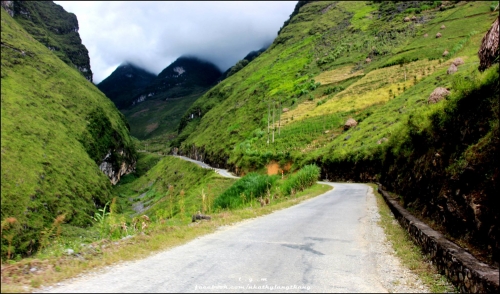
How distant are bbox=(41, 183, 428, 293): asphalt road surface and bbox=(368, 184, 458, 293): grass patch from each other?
0.87ft

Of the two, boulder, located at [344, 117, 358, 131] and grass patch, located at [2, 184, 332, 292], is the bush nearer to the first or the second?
grass patch, located at [2, 184, 332, 292]

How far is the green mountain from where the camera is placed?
313 inches

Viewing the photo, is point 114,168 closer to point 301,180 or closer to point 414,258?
point 301,180

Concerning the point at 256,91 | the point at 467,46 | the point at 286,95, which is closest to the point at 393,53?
the point at 467,46

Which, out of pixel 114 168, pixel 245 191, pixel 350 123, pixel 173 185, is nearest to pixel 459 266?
pixel 245 191

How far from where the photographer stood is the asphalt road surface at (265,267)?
497 cm

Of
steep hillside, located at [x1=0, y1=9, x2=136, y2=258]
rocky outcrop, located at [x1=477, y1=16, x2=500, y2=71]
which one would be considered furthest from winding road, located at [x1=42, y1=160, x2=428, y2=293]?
rocky outcrop, located at [x1=477, y1=16, x2=500, y2=71]

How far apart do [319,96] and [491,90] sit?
3029 inches

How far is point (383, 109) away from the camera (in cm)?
5025

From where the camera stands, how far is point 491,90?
800 cm

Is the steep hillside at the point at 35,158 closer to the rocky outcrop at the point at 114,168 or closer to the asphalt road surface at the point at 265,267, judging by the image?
the asphalt road surface at the point at 265,267

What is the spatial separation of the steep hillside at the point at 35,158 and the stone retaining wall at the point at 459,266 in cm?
771

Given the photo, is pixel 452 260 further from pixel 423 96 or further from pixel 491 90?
pixel 423 96

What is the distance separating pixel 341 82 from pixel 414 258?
267 feet
